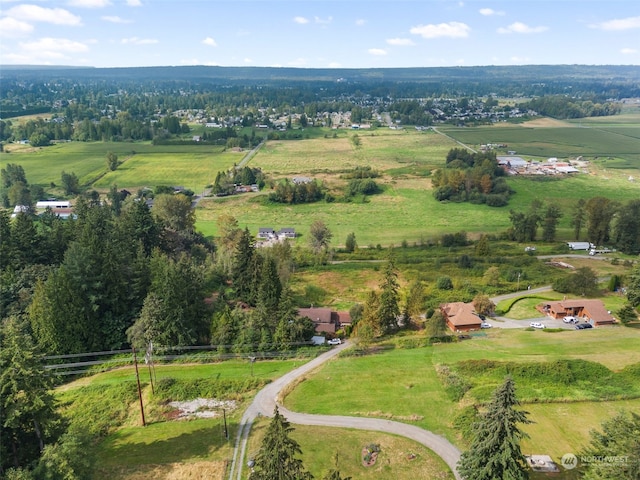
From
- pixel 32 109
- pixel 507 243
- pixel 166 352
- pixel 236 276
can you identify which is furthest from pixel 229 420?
pixel 32 109

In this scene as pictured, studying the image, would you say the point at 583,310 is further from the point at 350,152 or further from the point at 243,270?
the point at 350,152

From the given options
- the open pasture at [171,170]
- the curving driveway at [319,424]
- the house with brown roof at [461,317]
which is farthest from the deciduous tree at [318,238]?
the open pasture at [171,170]

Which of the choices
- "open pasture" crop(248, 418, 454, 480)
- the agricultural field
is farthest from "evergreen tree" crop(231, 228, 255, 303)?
the agricultural field

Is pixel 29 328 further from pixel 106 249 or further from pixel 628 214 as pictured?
pixel 628 214

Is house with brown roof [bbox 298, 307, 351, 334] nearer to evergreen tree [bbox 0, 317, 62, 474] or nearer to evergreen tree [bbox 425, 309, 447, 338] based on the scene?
evergreen tree [bbox 425, 309, 447, 338]

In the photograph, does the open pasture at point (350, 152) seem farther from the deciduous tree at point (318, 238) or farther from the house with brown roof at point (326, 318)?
the house with brown roof at point (326, 318)

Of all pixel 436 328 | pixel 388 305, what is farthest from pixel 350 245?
pixel 436 328

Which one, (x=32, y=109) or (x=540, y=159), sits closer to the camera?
(x=540, y=159)

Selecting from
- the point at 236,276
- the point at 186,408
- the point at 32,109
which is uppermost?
the point at 32,109
